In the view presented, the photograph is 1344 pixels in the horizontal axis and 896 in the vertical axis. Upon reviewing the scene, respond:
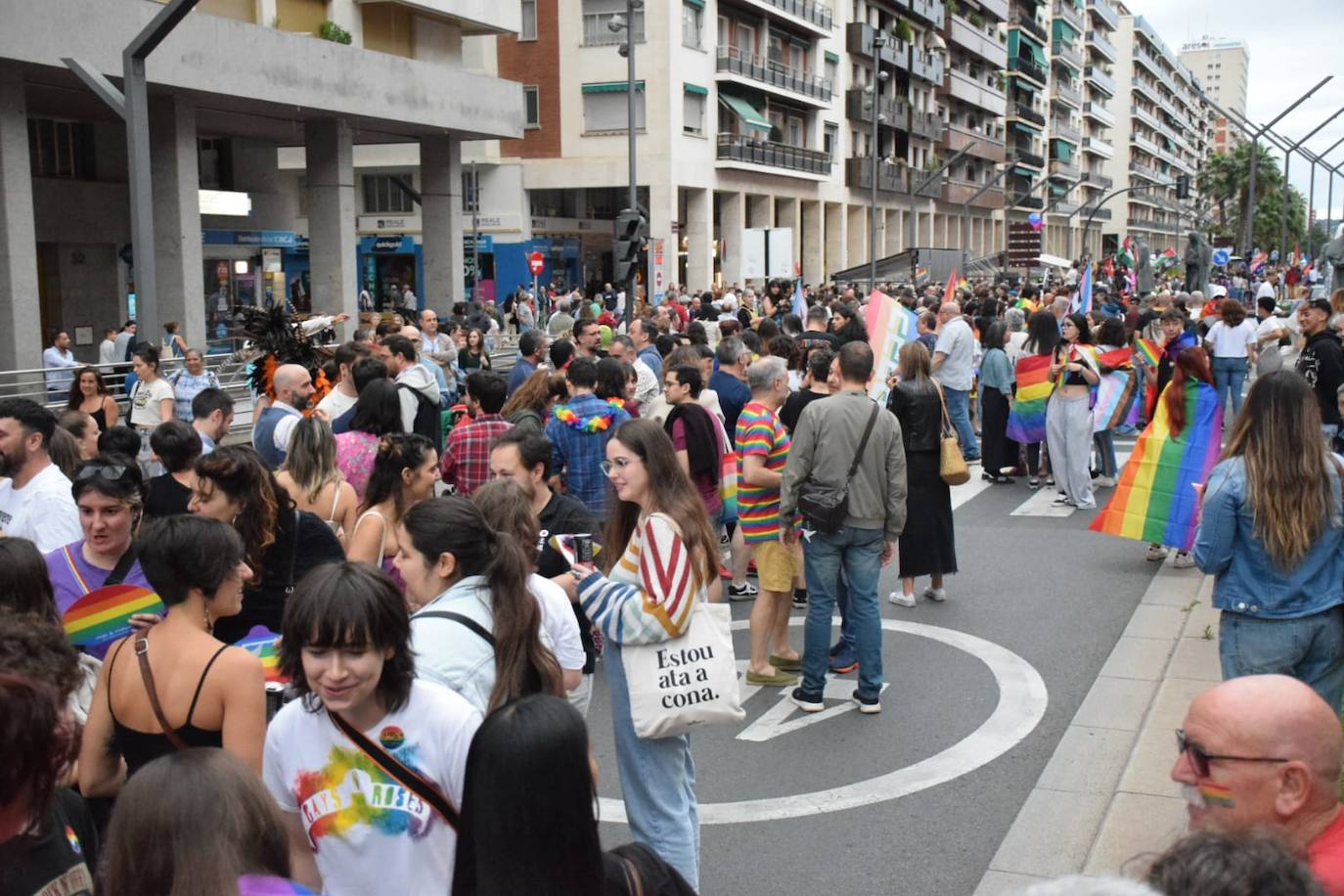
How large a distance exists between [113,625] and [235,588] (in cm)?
65

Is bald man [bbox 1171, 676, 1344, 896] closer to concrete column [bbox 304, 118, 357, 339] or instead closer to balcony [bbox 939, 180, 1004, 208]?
concrete column [bbox 304, 118, 357, 339]

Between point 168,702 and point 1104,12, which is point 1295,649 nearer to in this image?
point 168,702

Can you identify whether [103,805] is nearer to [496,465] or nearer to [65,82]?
[496,465]

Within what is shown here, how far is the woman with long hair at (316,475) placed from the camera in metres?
6.10

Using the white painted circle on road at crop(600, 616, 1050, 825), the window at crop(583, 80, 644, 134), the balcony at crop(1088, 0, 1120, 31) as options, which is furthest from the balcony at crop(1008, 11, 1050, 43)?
the white painted circle on road at crop(600, 616, 1050, 825)

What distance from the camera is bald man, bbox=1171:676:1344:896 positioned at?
254 cm

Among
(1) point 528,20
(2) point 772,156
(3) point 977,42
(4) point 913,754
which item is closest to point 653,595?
(4) point 913,754

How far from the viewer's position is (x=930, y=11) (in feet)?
228

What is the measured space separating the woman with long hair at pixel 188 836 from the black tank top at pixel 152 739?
44.2 inches

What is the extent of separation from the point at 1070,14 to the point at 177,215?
96349mm

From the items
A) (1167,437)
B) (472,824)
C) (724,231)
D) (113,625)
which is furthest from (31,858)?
(724,231)

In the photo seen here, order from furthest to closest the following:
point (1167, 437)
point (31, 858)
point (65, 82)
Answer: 1. point (65, 82)
2. point (1167, 437)
3. point (31, 858)

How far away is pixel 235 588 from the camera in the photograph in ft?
12.1

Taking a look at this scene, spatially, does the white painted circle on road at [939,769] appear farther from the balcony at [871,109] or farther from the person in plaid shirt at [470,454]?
the balcony at [871,109]
